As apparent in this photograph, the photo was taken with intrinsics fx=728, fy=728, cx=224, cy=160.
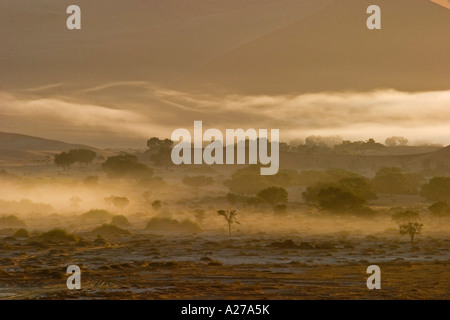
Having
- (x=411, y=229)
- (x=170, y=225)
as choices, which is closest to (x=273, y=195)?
(x=170, y=225)

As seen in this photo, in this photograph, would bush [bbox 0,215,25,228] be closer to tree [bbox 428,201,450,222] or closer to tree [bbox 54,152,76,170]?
tree [bbox 428,201,450,222]

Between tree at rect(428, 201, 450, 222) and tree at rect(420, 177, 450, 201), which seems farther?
tree at rect(420, 177, 450, 201)

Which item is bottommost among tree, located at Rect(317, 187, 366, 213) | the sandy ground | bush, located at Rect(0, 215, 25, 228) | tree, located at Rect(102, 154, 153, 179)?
the sandy ground

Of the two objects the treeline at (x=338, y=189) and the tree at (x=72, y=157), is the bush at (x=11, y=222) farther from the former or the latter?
the tree at (x=72, y=157)

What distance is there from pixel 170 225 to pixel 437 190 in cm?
3874

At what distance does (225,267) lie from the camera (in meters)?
43.7

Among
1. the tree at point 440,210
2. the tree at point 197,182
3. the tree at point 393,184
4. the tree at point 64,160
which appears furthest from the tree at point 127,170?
the tree at point 440,210

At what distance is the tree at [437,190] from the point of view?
93.8m

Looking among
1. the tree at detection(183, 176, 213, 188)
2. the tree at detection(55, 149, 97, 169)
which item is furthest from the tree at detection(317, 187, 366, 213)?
the tree at detection(55, 149, 97, 169)

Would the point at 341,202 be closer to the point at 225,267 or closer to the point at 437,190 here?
the point at 437,190

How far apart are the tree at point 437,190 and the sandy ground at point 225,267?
31.3 meters

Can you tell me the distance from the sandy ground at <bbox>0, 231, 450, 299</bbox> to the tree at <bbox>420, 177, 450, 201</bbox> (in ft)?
103

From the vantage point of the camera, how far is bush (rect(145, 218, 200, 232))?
73500 millimetres
